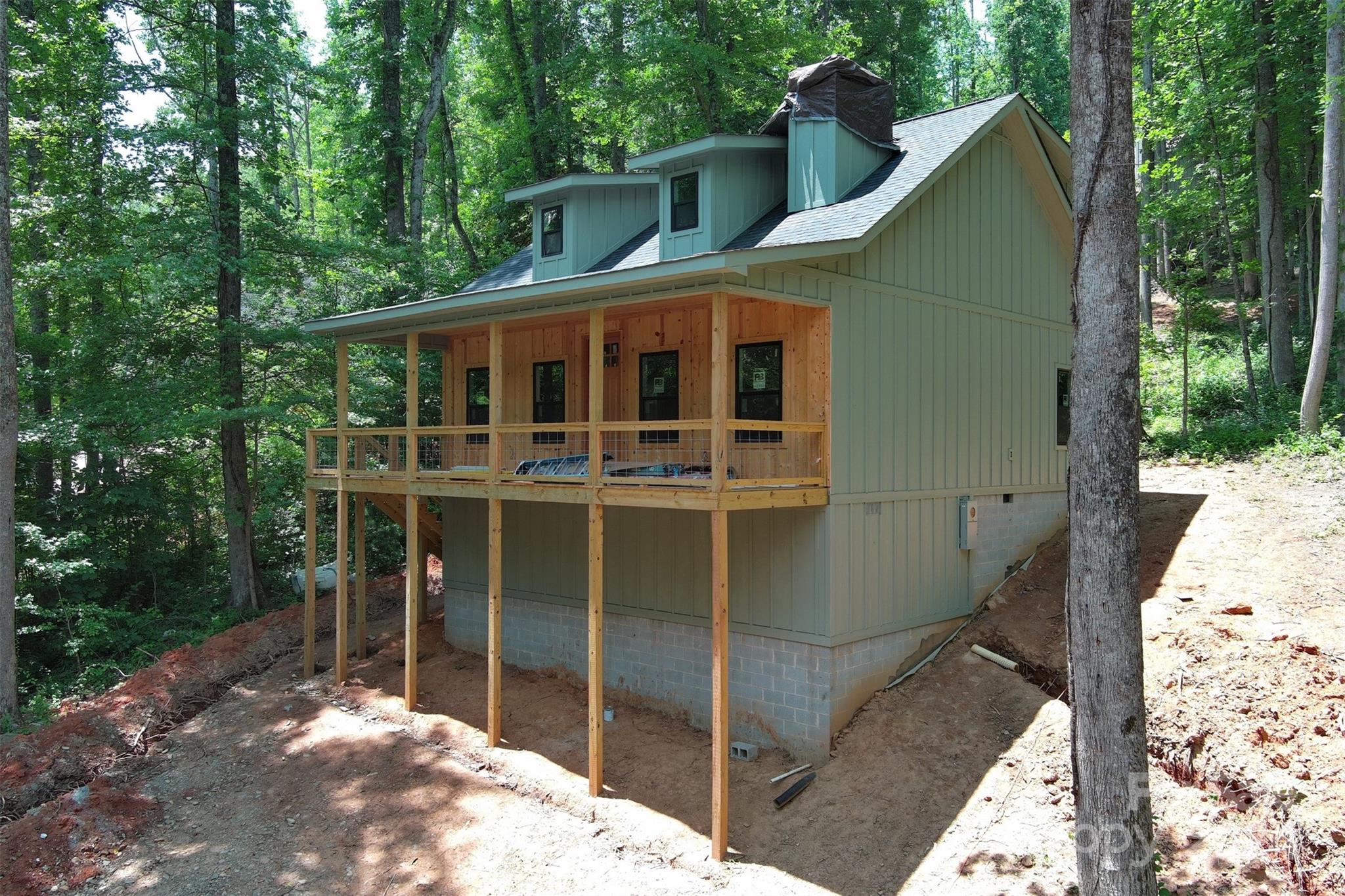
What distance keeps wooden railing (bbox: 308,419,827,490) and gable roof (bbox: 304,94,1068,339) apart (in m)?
1.58

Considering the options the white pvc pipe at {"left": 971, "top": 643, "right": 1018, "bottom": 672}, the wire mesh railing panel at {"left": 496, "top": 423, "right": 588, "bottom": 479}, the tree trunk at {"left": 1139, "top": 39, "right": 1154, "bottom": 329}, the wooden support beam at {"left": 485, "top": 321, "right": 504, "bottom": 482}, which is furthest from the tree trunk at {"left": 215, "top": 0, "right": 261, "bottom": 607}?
the tree trunk at {"left": 1139, "top": 39, "right": 1154, "bottom": 329}

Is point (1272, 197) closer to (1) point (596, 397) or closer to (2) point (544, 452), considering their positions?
(2) point (544, 452)

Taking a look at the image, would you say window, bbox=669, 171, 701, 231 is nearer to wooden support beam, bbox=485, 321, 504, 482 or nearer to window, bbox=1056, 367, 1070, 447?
wooden support beam, bbox=485, 321, 504, 482

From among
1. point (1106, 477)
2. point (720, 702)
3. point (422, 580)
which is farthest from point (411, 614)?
point (1106, 477)

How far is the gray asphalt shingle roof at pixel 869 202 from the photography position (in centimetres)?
968

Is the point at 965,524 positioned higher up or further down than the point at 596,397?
further down

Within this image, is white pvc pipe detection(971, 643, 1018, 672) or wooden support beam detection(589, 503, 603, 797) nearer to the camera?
wooden support beam detection(589, 503, 603, 797)

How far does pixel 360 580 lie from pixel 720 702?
28.2ft

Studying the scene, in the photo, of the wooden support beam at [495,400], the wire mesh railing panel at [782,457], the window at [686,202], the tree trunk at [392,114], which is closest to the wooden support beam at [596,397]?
the wire mesh railing panel at [782,457]

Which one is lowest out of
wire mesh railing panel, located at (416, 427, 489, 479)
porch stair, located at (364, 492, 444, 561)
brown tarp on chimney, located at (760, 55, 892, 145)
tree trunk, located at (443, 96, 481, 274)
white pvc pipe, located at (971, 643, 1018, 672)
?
white pvc pipe, located at (971, 643, 1018, 672)

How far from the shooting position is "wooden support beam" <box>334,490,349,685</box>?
13492 millimetres

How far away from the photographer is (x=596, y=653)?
9.34 metres

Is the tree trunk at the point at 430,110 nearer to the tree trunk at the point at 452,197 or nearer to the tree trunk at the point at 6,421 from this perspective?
the tree trunk at the point at 452,197

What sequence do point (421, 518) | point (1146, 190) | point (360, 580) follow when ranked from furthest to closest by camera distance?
point (1146, 190) → point (421, 518) → point (360, 580)
